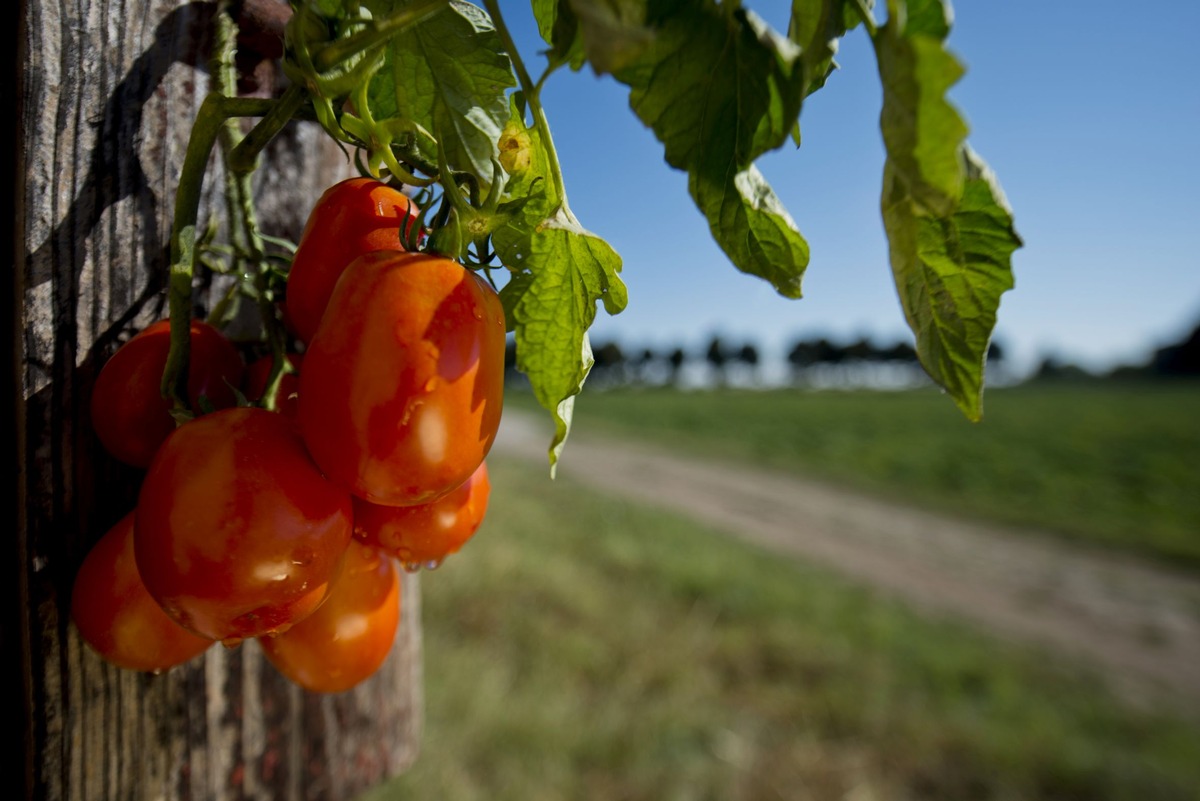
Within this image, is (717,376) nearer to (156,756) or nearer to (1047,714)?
(1047,714)

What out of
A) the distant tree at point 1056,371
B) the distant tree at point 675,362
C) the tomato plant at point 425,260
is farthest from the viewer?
the distant tree at point 675,362

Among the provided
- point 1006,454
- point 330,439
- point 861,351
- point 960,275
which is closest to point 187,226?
point 330,439

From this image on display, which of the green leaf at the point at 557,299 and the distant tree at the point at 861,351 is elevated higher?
the distant tree at the point at 861,351

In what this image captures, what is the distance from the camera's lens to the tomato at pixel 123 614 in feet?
2.06

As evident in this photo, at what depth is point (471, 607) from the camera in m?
4.45

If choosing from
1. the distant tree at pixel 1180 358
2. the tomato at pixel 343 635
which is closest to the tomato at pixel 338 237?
the tomato at pixel 343 635

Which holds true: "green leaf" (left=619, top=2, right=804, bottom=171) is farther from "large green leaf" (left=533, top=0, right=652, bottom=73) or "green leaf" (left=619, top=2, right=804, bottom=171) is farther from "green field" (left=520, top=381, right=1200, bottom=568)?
"green field" (left=520, top=381, right=1200, bottom=568)

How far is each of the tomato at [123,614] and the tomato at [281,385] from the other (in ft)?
0.47

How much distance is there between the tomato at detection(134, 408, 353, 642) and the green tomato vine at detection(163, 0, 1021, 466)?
7cm

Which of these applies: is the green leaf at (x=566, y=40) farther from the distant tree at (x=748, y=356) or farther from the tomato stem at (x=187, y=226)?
the distant tree at (x=748, y=356)

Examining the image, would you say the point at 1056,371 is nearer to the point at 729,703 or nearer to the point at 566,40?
the point at 729,703

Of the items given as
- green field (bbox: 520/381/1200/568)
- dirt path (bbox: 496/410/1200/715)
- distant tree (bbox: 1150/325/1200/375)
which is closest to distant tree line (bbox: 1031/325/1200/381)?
distant tree (bbox: 1150/325/1200/375)

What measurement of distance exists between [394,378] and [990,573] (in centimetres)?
896

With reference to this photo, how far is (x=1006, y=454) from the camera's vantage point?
52.0 ft
